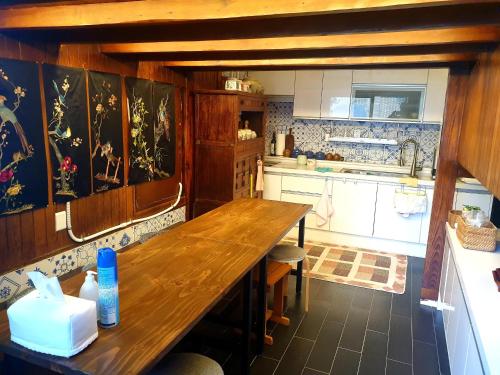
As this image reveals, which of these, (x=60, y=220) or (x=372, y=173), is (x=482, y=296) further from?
(x=372, y=173)

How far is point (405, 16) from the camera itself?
1.71m

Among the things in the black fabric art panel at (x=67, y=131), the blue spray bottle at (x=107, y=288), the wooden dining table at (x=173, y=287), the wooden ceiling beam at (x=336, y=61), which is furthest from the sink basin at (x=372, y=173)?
the blue spray bottle at (x=107, y=288)

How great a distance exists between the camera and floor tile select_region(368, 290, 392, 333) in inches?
120

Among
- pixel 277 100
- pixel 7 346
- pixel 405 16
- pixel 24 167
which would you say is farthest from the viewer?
pixel 277 100

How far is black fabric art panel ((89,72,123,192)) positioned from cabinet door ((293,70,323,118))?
9.01 ft

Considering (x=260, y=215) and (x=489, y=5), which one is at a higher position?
(x=489, y=5)

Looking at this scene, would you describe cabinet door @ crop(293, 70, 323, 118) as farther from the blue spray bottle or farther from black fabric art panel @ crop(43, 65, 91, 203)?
the blue spray bottle

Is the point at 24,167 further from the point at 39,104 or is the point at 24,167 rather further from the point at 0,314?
the point at 0,314

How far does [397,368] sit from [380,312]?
29.9 inches

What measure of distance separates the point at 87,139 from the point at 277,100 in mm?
3339

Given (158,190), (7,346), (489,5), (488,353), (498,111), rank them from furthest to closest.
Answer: (158,190) → (498,111) → (489,5) → (488,353) → (7,346)

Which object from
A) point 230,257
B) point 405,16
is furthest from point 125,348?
point 405,16

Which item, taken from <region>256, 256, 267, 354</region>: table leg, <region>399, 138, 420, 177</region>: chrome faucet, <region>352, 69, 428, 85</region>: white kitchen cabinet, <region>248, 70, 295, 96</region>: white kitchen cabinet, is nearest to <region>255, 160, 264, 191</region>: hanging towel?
<region>248, 70, 295, 96</region>: white kitchen cabinet

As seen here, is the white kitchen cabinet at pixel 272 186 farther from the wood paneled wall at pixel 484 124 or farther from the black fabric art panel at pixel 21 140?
the black fabric art panel at pixel 21 140
